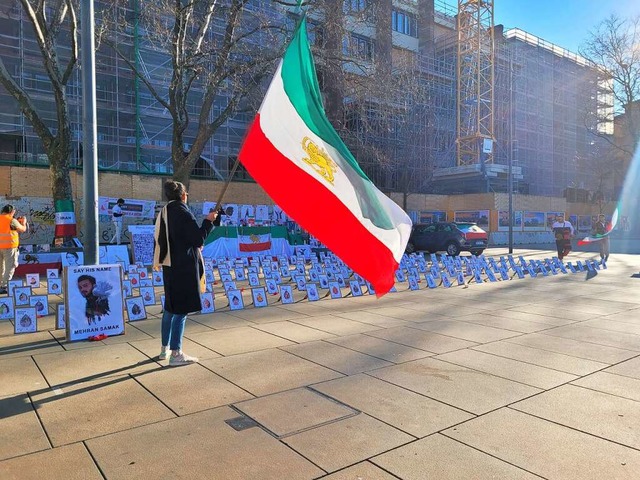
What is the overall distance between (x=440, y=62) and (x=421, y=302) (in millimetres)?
45466

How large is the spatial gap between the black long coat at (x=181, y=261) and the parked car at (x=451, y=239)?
18.4 meters

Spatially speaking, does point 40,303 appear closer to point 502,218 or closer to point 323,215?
point 323,215

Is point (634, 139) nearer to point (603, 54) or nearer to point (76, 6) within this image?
point (603, 54)

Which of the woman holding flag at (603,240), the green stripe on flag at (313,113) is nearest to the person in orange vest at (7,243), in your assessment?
the green stripe on flag at (313,113)

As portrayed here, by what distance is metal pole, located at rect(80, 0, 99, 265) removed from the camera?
7082 mm

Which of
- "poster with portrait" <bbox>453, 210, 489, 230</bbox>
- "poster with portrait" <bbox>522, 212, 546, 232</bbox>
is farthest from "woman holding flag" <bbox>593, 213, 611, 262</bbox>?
"poster with portrait" <bbox>522, 212, 546, 232</bbox>

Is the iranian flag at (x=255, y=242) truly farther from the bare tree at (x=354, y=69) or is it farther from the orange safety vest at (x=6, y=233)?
the orange safety vest at (x=6, y=233)

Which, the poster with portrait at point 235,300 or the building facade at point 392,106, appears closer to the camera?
the poster with portrait at point 235,300

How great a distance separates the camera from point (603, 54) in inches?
1704

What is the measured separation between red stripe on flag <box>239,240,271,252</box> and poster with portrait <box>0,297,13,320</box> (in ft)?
38.7

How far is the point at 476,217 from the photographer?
35469 mm

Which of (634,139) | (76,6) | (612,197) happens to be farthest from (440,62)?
(76,6)

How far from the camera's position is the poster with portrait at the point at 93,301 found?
6.00 meters

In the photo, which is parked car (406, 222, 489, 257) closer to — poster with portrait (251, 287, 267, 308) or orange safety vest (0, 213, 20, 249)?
poster with portrait (251, 287, 267, 308)
